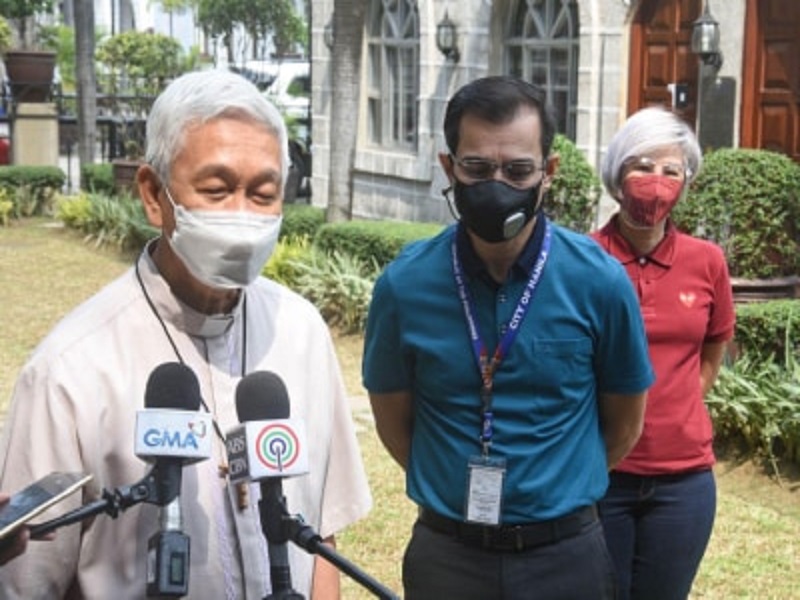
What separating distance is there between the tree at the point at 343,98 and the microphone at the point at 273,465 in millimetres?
11599

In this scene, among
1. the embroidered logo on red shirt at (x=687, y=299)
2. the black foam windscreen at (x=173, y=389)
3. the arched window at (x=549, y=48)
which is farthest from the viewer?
the arched window at (x=549, y=48)

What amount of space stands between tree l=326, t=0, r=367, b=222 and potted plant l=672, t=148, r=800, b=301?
17.6ft

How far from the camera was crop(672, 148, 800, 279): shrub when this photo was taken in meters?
8.53

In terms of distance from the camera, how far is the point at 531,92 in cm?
311

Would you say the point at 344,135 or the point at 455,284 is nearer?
the point at 455,284

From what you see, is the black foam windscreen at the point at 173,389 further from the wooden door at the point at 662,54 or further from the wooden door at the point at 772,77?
the wooden door at the point at 662,54

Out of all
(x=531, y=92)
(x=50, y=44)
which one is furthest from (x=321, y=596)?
(x=50, y=44)

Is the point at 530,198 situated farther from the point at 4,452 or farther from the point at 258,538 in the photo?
the point at 4,452

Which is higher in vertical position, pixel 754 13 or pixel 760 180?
pixel 754 13

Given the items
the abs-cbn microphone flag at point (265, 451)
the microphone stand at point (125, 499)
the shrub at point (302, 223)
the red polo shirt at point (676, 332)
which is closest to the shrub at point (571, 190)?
the shrub at point (302, 223)

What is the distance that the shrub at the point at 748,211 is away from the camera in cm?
853

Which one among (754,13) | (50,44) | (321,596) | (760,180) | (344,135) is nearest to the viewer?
(321,596)

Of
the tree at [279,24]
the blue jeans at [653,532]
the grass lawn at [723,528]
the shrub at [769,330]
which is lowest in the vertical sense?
the grass lawn at [723,528]

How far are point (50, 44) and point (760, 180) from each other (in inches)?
1339
